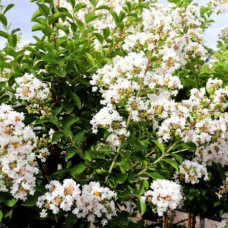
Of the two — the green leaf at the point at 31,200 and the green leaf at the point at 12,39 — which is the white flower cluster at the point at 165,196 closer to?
the green leaf at the point at 31,200

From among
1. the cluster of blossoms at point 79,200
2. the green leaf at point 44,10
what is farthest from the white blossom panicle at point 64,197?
the green leaf at point 44,10

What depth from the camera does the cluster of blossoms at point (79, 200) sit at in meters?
1.52

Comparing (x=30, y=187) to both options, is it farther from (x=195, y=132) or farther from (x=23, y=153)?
(x=195, y=132)

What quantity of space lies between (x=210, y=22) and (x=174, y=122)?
5.78 feet

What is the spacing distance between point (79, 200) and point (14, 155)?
1.14 feet

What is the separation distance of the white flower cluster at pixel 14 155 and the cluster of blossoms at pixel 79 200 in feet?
0.36

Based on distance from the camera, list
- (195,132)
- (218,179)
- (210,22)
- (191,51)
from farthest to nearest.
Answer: (210,22) < (218,179) < (191,51) < (195,132)

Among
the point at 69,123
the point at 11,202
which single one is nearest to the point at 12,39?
the point at 69,123

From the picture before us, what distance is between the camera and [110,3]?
3201 millimetres

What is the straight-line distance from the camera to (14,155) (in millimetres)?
1529

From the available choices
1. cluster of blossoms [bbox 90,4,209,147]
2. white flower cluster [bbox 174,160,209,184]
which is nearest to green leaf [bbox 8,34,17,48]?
cluster of blossoms [bbox 90,4,209,147]

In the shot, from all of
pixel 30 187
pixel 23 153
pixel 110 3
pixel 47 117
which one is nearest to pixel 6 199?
pixel 30 187

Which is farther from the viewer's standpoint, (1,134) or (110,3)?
(110,3)

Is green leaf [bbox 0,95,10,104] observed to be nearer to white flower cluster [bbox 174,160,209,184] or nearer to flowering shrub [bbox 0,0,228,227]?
flowering shrub [bbox 0,0,228,227]
